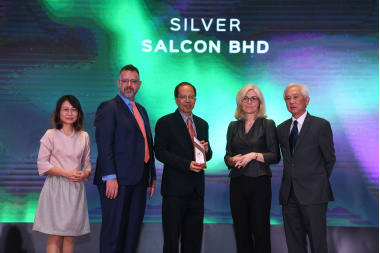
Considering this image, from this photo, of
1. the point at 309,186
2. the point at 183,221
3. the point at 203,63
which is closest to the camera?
the point at 309,186

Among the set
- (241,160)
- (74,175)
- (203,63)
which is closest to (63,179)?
(74,175)

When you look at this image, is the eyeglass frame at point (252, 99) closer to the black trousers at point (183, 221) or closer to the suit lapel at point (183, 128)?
the suit lapel at point (183, 128)

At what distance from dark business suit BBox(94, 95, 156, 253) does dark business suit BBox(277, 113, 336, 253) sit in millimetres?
1278

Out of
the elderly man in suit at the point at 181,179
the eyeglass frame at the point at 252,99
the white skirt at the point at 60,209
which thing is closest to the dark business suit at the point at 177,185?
the elderly man in suit at the point at 181,179

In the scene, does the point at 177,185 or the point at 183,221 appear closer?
the point at 177,185

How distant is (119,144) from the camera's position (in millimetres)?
3506

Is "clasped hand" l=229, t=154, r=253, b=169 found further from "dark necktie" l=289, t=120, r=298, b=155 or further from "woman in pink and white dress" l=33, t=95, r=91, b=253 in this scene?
"woman in pink and white dress" l=33, t=95, r=91, b=253

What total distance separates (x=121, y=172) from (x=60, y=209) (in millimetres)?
654

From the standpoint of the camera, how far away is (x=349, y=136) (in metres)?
5.00

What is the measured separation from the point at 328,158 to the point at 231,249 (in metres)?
1.76

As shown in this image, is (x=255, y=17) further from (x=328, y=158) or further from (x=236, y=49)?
(x=328, y=158)

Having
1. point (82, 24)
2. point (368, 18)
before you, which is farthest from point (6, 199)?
point (368, 18)

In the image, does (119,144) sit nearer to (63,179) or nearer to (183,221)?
(63,179)

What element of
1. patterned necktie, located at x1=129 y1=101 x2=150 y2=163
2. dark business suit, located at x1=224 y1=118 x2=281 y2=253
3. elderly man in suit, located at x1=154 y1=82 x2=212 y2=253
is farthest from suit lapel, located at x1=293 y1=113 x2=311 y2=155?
patterned necktie, located at x1=129 y1=101 x2=150 y2=163
